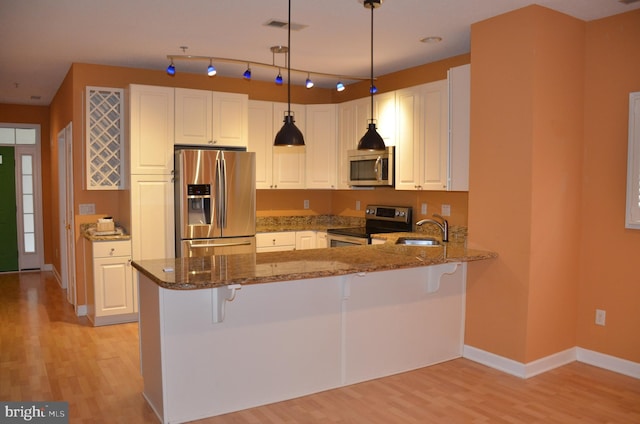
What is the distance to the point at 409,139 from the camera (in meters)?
5.07

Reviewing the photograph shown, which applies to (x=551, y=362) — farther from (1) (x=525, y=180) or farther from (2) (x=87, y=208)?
(2) (x=87, y=208)

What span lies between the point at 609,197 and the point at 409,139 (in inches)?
70.8

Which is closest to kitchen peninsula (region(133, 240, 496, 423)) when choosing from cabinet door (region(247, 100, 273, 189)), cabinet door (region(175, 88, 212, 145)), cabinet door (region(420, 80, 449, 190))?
cabinet door (region(420, 80, 449, 190))

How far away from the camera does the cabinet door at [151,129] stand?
523cm

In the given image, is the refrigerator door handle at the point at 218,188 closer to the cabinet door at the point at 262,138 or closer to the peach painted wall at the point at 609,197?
the cabinet door at the point at 262,138

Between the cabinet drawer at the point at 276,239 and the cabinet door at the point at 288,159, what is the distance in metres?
0.62

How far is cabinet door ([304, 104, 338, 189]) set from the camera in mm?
6230

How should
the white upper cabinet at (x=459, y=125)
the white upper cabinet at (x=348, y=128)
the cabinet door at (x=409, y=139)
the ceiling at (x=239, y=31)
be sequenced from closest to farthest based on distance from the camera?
the ceiling at (x=239, y=31), the white upper cabinet at (x=459, y=125), the cabinet door at (x=409, y=139), the white upper cabinet at (x=348, y=128)

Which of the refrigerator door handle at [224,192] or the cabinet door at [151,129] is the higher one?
the cabinet door at [151,129]

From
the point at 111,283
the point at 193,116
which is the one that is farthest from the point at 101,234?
the point at 193,116

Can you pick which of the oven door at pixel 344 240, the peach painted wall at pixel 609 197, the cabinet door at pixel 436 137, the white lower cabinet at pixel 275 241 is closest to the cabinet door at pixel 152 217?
the white lower cabinet at pixel 275 241

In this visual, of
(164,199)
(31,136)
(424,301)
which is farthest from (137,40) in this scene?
(31,136)

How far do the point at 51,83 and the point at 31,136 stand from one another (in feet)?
7.66

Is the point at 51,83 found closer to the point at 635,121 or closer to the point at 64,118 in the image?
the point at 64,118
